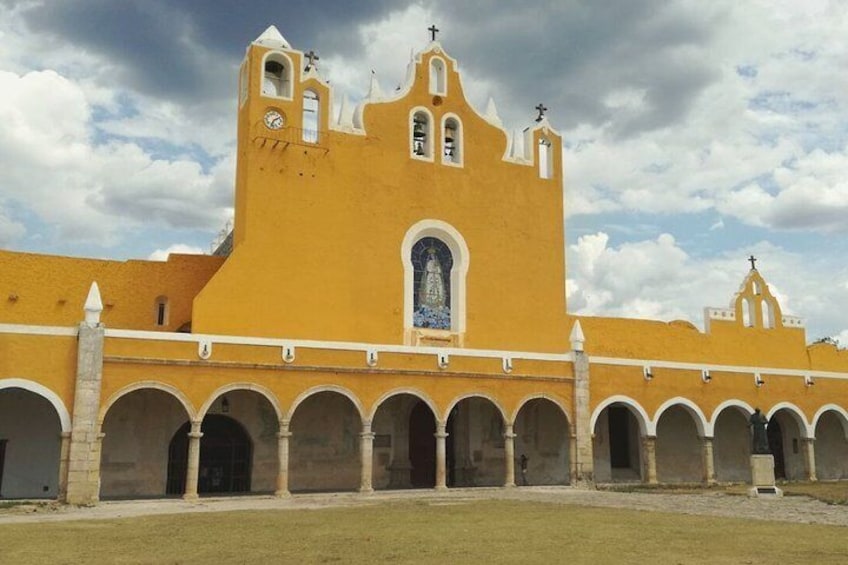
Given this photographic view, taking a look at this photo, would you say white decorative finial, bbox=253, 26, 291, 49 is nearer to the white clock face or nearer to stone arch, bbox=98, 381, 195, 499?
the white clock face

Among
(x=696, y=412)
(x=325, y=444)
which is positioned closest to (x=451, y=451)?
(x=325, y=444)

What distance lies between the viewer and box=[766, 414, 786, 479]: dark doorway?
96.2 feet

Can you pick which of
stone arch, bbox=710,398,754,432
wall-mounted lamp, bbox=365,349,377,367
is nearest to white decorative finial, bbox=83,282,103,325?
wall-mounted lamp, bbox=365,349,377,367

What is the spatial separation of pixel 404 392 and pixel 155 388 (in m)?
5.97

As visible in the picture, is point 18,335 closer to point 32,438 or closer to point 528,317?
point 32,438

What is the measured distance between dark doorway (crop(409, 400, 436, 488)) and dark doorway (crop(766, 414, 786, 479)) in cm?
1254

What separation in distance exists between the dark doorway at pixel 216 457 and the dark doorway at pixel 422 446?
4511 millimetres

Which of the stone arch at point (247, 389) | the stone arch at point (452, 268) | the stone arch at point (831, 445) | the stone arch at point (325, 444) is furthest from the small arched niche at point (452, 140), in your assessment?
the stone arch at point (831, 445)

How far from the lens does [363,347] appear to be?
21234mm

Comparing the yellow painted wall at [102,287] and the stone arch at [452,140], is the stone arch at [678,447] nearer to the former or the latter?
the stone arch at [452,140]

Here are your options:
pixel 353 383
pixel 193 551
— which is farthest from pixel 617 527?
pixel 353 383

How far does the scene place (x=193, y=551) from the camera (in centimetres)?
1025

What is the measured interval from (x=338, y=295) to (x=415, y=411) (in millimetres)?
3866

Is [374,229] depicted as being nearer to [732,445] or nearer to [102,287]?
[102,287]
